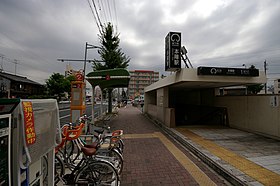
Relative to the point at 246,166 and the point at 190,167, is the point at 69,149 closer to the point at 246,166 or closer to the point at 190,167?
the point at 190,167

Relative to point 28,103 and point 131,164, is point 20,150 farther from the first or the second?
point 131,164

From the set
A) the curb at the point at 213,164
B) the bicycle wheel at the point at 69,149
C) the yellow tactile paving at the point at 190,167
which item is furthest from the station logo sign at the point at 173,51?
the bicycle wheel at the point at 69,149

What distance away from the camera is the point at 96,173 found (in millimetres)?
3047

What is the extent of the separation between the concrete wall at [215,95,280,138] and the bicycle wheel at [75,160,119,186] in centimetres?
644

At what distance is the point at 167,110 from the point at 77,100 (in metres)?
4.85

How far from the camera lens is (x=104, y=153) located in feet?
11.8

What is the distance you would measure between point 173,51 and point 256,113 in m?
4.46

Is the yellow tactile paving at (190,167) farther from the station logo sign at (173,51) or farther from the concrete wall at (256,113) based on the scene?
the concrete wall at (256,113)

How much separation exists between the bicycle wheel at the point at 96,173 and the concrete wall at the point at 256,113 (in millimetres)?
6442

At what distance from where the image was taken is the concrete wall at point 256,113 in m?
6.61

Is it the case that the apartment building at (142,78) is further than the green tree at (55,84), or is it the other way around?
the apartment building at (142,78)

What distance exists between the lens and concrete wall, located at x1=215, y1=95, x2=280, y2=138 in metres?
6.61

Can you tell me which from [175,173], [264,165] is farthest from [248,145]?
[175,173]

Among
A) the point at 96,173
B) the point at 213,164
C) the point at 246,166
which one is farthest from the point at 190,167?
the point at 96,173
